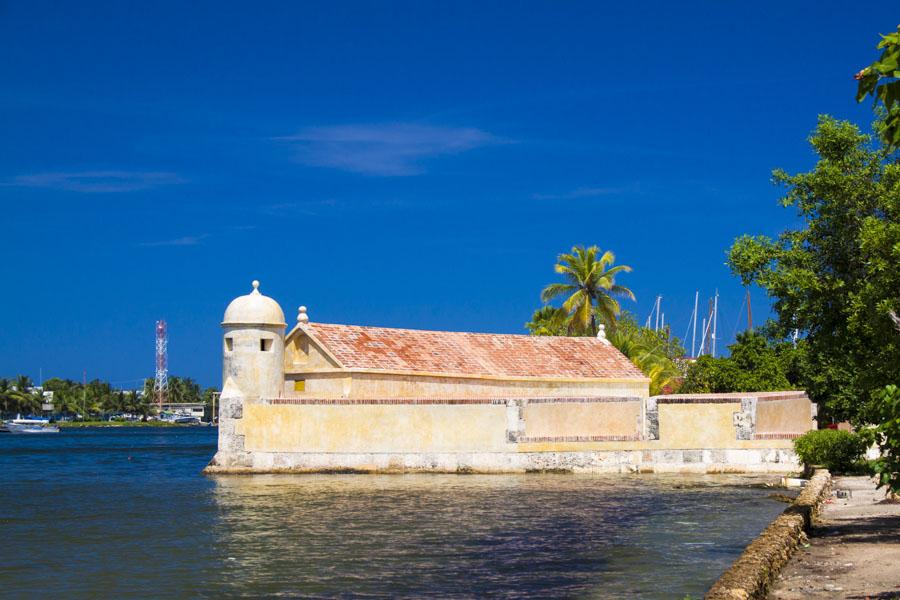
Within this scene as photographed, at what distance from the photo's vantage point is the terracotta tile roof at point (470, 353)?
35312 millimetres

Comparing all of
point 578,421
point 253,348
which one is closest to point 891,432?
point 253,348

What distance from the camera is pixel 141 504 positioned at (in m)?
25.9

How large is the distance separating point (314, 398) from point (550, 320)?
2904cm

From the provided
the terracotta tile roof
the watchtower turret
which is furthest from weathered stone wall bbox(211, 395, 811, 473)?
the terracotta tile roof

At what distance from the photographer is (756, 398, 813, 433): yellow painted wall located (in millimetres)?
34000

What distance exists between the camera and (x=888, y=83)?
6.49 metres

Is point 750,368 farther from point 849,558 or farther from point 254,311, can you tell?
point 849,558

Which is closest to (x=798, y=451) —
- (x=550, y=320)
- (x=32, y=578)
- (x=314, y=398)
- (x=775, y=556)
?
(x=314, y=398)

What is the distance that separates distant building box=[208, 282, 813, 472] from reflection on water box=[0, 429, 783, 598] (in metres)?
1.21

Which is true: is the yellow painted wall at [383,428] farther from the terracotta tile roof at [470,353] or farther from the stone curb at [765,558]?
the stone curb at [765,558]

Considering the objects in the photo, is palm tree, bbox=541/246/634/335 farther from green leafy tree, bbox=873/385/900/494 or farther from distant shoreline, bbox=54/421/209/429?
distant shoreline, bbox=54/421/209/429

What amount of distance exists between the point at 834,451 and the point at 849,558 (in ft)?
47.1

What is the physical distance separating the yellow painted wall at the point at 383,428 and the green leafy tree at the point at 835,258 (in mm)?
13893

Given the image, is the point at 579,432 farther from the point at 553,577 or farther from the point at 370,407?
the point at 553,577
